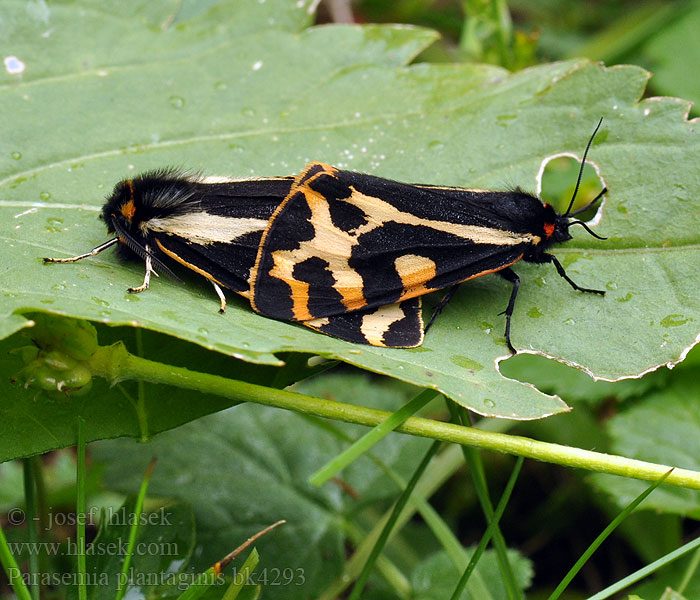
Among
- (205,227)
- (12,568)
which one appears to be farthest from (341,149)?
(12,568)

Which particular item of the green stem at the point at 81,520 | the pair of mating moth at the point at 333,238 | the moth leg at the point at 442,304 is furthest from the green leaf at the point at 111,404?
the moth leg at the point at 442,304

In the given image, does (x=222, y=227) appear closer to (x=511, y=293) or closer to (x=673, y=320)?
(x=511, y=293)

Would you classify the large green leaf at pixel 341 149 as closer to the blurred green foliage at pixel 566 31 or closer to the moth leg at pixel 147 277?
the moth leg at pixel 147 277

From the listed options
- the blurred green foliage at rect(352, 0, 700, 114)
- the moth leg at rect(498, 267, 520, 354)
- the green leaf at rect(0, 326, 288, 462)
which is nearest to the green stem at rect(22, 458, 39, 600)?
the green leaf at rect(0, 326, 288, 462)

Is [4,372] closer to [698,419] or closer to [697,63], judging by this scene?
[698,419]

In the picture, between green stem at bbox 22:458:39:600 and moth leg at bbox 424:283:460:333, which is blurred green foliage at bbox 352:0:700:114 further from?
green stem at bbox 22:458:39:600

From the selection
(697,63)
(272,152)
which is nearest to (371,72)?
(272,152)
